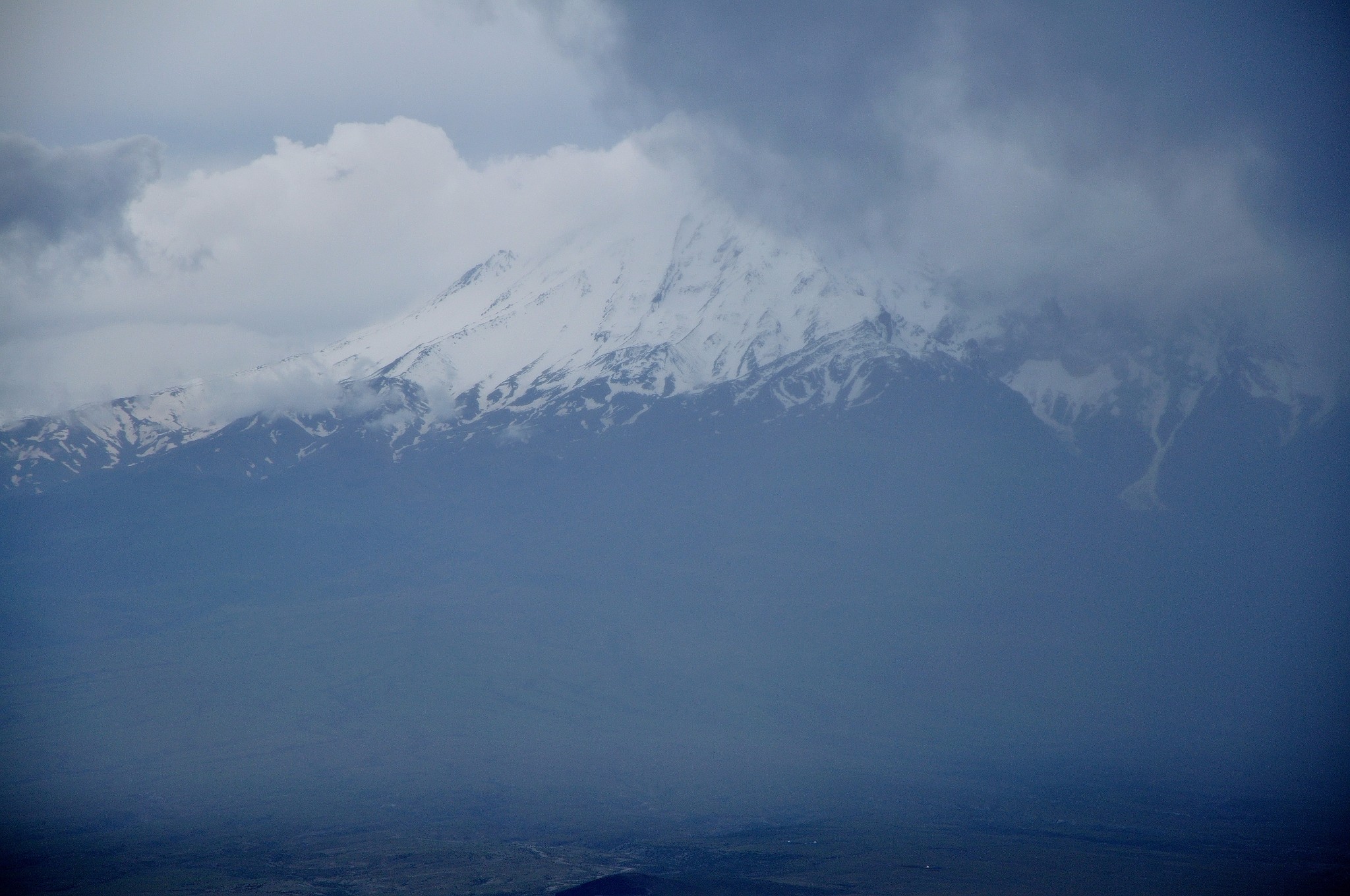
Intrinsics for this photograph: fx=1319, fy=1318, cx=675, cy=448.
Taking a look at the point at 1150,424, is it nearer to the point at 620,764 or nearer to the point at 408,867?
the point at 620,764

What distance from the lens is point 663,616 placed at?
15000cm

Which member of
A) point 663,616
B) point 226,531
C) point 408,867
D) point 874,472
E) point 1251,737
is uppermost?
point 874,472

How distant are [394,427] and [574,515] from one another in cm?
3560

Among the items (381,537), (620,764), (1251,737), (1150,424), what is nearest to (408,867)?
(620,764)

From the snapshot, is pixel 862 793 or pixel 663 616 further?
pixel 663 616

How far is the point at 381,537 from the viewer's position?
171m

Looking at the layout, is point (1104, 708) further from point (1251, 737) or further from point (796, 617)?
point (796, 617)

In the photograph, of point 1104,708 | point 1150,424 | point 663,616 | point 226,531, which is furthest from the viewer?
point 1150,424

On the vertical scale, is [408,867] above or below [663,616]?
below

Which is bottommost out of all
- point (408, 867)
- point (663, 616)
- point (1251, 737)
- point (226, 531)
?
point (408, 867)

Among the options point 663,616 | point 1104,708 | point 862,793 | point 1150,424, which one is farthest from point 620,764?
point 1150,424

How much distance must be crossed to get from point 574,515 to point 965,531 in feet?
170

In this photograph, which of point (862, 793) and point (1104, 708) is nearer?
point (862, 793)

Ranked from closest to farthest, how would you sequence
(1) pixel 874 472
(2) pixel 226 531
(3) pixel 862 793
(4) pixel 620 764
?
(3) pixel 862 793 → (4) pixel 620 764 → (2) pixel 226 531 → (1) pixel 874 472
